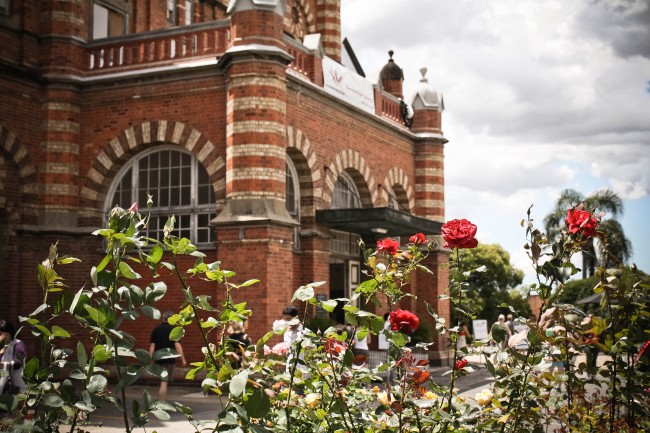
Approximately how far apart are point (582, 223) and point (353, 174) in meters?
16.6

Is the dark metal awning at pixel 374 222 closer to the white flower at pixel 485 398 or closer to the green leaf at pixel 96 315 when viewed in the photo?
the white flower at pixel 485 398

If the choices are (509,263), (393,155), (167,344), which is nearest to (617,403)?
(167,344)

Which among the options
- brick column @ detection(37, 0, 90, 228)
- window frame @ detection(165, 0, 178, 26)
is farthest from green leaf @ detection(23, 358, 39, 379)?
window frame @ detection(165, 0, 178, 26)

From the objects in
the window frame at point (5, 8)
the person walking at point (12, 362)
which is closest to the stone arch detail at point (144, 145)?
the window frame at point (5, 8)

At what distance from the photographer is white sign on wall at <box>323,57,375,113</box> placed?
19.2 m

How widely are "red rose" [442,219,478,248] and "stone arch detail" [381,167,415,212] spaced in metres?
17.6

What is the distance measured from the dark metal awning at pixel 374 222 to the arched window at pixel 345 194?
0.75m

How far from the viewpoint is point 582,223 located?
14.0 ft

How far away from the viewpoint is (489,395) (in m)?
4.64

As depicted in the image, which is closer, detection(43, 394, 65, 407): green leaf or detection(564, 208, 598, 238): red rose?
detection(43, 394, 65, 407): green leaf

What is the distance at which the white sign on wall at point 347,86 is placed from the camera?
1917cm

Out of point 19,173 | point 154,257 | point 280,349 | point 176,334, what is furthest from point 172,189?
point 154,257

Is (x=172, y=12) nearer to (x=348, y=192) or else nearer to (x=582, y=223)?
(x=348, y=192)

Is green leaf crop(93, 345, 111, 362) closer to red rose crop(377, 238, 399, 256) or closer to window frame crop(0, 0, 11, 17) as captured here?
red rose crop(377, 238, 399, 256)
